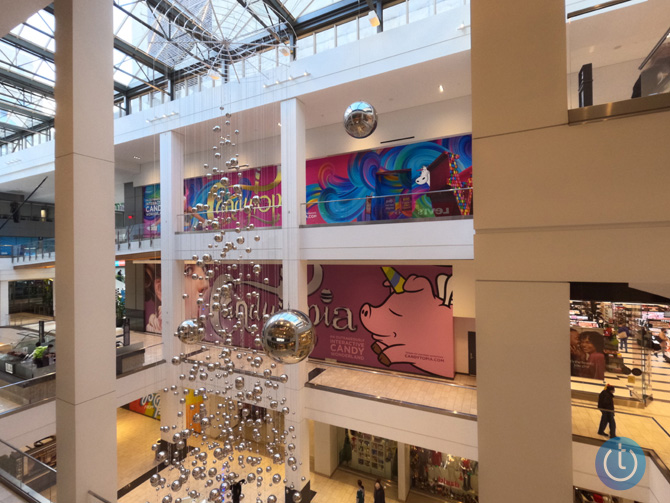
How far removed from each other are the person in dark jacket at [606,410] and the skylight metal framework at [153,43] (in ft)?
15.3

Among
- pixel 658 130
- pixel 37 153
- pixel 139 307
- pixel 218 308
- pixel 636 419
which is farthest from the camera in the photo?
pixel 139 307

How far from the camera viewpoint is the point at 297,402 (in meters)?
6.92

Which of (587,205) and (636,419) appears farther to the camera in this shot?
(636,419)

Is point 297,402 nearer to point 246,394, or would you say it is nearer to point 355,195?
point 246,394

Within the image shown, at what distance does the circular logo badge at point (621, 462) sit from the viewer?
174cm

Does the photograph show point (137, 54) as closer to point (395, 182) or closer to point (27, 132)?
point (27, 132)

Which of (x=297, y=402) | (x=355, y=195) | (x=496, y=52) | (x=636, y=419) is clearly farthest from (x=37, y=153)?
(x=636, y=419)

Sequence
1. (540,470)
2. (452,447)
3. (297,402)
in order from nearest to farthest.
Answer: (540,470)
(452,447)
(297,402)

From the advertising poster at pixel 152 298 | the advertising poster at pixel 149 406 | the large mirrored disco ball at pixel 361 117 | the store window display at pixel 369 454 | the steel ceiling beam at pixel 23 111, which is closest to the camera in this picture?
the large mirrored disco ball at pixel 361 117

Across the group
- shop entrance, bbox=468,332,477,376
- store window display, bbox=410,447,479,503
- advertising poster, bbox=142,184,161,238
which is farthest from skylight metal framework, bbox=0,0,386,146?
store window display, bbox=410,447,479,503

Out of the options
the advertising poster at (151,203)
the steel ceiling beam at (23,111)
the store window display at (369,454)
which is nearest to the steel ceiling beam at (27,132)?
the steel ceiling beam at (23,111)

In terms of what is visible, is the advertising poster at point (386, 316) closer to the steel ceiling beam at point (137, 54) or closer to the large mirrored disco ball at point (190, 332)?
the large mirrored disco ball at point (190, 332)

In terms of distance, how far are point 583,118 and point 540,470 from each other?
166 centimetres

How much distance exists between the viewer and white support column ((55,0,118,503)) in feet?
8.97
